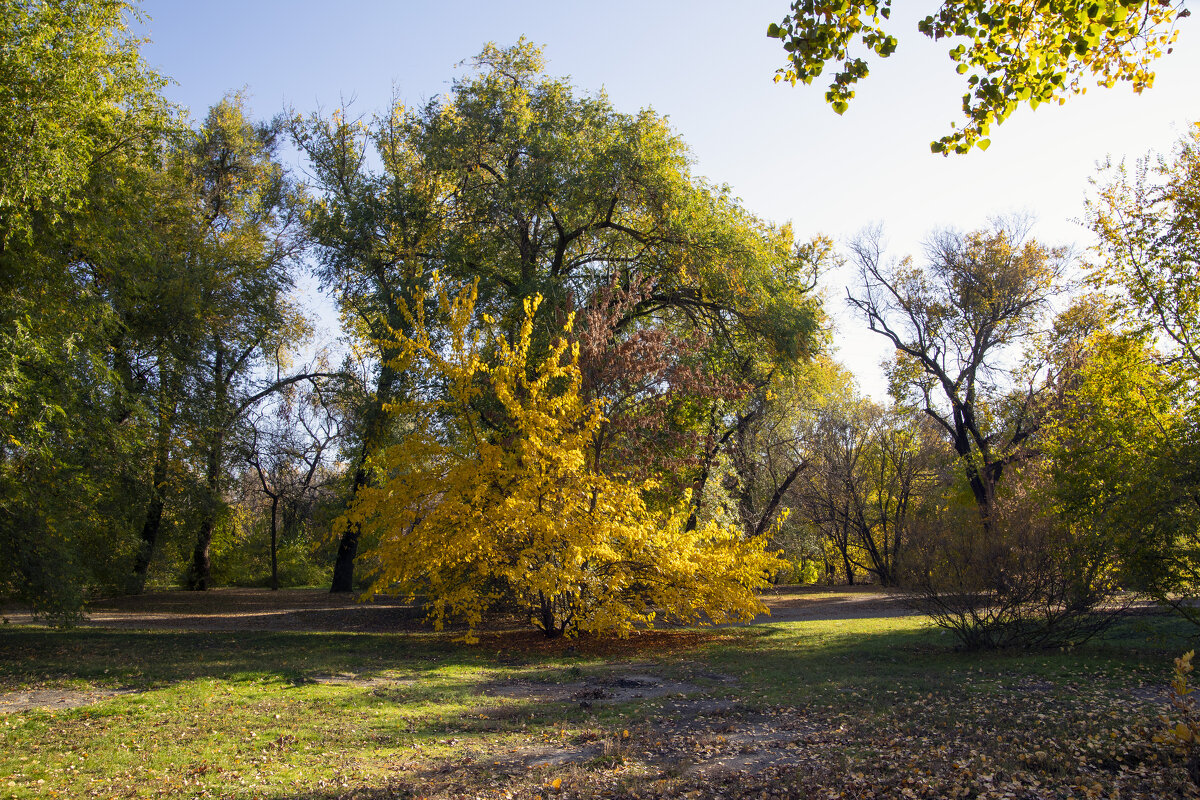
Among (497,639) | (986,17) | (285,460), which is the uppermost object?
(986,17)

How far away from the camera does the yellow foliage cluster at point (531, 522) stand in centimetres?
1135

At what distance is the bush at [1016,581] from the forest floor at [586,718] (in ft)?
1.38

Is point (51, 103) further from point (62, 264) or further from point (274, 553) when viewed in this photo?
point (274, 553)

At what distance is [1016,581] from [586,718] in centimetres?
663

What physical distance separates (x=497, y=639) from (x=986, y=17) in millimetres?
12496

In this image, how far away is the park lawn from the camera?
5.11 meters

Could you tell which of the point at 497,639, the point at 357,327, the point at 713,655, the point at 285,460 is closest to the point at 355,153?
the point at 357,327

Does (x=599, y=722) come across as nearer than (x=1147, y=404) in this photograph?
Yes

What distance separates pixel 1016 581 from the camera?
32.8 feet

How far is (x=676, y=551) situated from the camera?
1206cm

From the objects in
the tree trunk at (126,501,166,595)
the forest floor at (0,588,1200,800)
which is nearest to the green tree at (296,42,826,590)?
the tree trunk at (126,501,166,595)

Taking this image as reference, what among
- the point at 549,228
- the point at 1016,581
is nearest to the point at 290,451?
the point at 549,228

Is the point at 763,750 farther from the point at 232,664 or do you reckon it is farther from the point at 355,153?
the point at 355,153

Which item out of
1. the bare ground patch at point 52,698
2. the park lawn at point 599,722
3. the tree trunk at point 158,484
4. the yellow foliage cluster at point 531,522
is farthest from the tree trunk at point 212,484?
the bare ground patch at point 52,698
